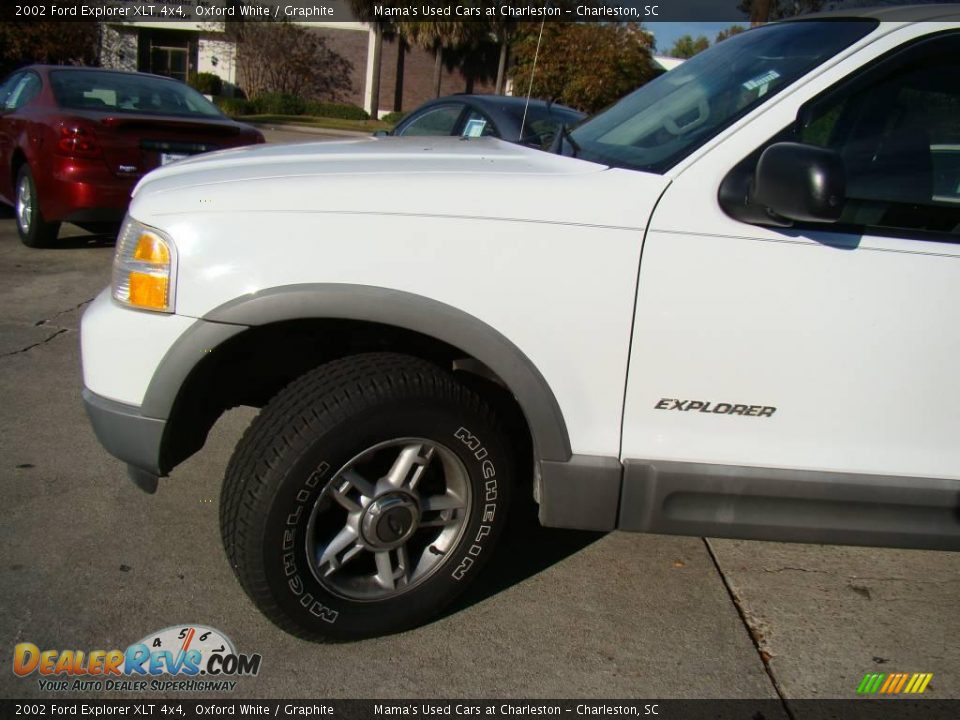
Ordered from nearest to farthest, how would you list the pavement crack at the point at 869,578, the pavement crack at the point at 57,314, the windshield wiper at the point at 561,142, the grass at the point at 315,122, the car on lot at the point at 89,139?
1. the windshield wiper at the point at 561,142
2. the pavement crack at the point at 869,578
3. the pavement crack at the point at 57,314
4. the car on lot at the point at 89,139
5. the grass at the point at 315,122

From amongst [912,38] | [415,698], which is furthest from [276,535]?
[912,38]

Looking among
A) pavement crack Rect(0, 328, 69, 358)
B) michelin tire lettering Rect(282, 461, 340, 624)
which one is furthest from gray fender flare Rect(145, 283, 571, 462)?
pavement crack Rect(0, 328, 69, 358)

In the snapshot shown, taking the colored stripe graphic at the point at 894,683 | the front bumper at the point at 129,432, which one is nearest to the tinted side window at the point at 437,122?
the front bumper at the point at 129,432

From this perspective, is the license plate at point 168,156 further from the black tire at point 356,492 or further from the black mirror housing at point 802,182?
the black mirror housing at point 802,182

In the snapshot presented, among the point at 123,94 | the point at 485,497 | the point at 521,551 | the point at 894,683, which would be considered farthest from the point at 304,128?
the point at 894,683

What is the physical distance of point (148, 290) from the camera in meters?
2.20

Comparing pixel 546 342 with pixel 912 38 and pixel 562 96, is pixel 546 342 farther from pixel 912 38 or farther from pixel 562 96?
pixel 562 96

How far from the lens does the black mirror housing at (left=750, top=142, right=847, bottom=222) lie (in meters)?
1.98

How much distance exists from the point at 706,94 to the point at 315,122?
28.1 m

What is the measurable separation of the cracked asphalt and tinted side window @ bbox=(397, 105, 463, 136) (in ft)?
13.2

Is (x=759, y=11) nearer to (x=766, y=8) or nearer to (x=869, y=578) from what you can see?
(x=766, y=8)

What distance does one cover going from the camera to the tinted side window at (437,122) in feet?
21.8

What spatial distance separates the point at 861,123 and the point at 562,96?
51.3 feet

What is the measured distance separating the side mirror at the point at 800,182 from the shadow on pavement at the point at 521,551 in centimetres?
155
